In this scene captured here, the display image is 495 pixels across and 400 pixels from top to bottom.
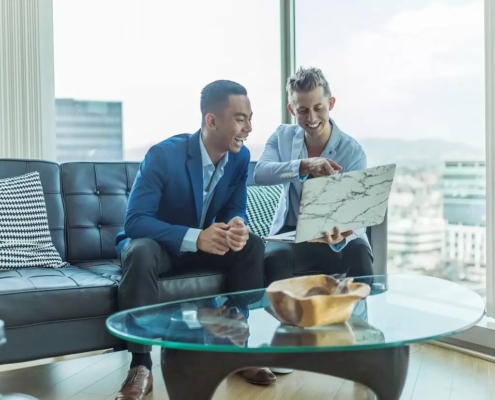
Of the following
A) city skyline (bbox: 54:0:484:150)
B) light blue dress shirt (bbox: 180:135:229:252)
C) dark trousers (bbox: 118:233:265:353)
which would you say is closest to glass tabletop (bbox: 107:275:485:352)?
dark trousers (bbox: 118:233:265:353)

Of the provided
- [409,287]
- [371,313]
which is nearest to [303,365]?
[371,313]

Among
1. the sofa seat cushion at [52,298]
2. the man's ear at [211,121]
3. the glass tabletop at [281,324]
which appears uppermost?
the man's ear at [211,121]

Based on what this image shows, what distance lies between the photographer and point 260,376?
2.16m

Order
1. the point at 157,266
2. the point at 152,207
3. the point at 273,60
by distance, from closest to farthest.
Result: 1. the point at 157,266
2. the point at 152,207
3. the point at 273,60

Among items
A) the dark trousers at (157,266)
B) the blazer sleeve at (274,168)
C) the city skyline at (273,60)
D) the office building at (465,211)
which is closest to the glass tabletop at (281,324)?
the dark trousers at (157,266)

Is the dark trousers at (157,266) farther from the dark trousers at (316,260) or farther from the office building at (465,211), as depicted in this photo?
the office building at (465,211)

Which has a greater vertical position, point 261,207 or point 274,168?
point 274,168

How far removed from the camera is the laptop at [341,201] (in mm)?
1871

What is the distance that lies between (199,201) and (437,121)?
1.29 metres

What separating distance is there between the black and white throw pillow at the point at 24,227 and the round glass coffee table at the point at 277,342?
3.15 ft

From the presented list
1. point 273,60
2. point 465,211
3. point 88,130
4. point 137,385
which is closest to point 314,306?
point 137,385

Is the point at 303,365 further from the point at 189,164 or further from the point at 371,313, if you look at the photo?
the point at 189,164

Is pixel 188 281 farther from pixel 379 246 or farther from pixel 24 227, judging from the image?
pixel 379 246

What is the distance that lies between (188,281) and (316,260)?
1.69 ft
